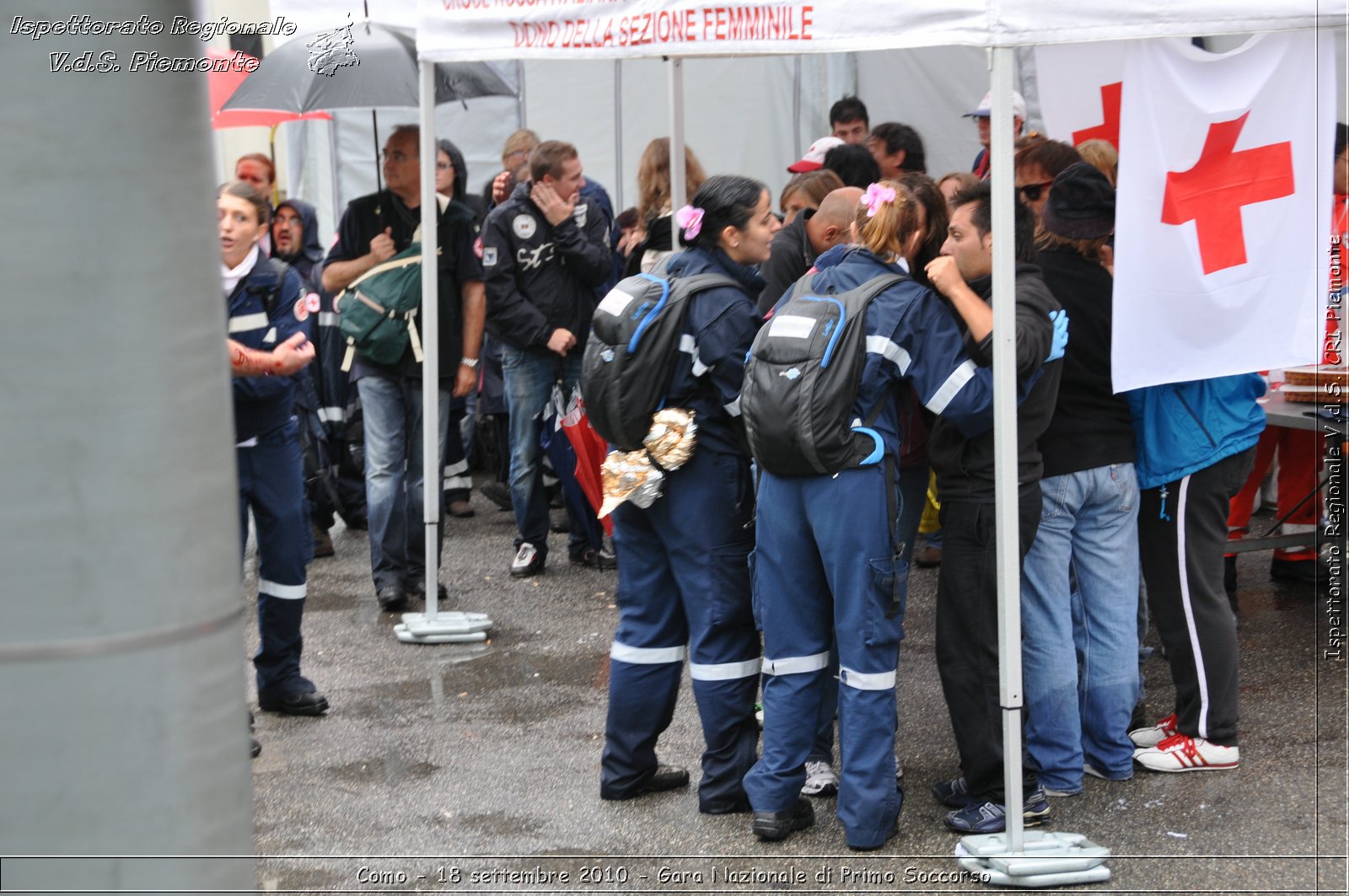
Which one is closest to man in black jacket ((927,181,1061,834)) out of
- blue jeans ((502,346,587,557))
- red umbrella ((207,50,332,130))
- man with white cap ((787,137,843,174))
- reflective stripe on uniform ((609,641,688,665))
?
reflective stripe on uniform ((609,641,688,665))

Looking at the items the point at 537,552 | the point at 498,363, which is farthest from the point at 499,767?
the point at 498,363

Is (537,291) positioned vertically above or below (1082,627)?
above

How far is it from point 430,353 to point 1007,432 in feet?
10.9

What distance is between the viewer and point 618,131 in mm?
12500

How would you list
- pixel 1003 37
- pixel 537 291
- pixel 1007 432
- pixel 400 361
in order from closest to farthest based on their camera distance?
pixel 1003 37, pixel 1007 432, pixel 400 361, pixel 537 291

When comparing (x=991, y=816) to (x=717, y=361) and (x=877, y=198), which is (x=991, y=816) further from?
(x=877, y=198)

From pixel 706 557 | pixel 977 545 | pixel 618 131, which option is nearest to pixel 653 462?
pixel 706 557

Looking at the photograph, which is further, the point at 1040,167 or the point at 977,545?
the point at 1040,167

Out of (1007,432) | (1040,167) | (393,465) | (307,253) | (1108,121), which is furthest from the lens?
(307,253)

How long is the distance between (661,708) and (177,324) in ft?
11.4

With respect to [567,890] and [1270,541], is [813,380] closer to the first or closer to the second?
[567,890]

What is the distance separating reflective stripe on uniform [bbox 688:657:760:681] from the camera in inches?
179

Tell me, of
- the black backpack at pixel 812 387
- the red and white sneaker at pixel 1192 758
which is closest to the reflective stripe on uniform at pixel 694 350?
the black backpack at pixel 812 387

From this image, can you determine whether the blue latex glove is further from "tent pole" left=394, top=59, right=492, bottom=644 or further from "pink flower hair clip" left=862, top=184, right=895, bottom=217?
"tent pole" left=394, top=59, right=492, bottom=644
